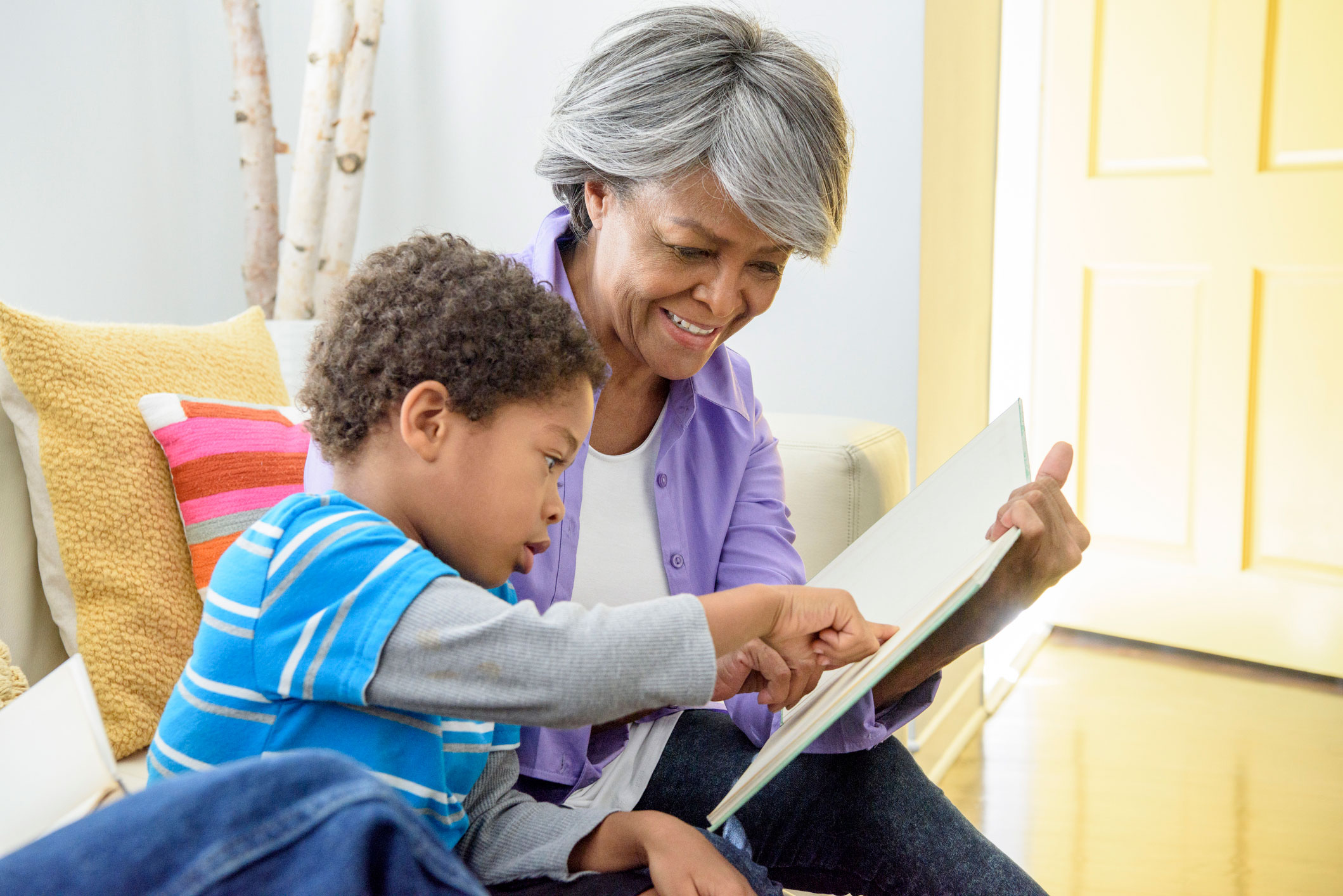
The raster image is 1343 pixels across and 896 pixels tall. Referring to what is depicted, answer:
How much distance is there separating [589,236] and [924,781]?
2.25ft

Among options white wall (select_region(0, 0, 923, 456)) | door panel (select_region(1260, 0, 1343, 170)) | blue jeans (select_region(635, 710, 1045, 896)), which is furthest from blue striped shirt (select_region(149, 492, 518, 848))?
door panel (select_region(1260, 0, 1343, 170))

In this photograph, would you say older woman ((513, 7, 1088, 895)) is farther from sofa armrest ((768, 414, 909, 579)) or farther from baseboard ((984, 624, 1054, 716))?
baseboard ((984, 624, 1054, 716))

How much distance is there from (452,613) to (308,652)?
10cm

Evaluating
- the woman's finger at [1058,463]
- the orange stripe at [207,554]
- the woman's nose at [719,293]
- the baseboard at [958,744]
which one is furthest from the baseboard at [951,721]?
the orange stripe at [207,554]

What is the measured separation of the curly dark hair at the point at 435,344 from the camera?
769 mm

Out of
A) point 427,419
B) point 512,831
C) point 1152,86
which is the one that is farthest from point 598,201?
point 1152,86

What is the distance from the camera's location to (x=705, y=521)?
1.15 meters

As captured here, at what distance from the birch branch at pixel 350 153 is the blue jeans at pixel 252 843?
1824 millimetres

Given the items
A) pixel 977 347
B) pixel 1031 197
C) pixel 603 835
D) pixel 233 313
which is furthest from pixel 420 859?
pixel 1031 197

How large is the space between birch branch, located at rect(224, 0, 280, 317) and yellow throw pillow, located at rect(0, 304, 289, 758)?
1051mm

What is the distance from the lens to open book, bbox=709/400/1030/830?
0.66 metres

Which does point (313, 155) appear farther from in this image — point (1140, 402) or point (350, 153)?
point (1140, 402)

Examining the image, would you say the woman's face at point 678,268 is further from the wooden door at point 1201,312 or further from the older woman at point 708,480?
the wooden door at point 1201,312

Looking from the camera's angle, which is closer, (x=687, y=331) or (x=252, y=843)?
(x=252, y=843)
